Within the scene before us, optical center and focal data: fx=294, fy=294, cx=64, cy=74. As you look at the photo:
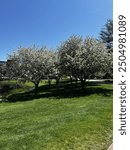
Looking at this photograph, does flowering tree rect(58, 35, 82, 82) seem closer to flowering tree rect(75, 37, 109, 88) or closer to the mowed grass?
flowering tree rect(75, 37, 109, 88)

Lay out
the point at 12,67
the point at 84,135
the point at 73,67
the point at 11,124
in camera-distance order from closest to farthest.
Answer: the point at 84,135 → the point at 11,124 → the point at 73,67 → the point at 12,67

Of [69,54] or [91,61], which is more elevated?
[69,54]

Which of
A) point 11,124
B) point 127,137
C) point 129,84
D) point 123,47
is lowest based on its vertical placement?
point 11,124

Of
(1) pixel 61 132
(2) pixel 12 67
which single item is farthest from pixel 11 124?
(2) pixel 12 67

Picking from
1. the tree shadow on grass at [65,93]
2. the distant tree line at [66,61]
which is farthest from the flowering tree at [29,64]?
the tree shadow on grass at [65,93]

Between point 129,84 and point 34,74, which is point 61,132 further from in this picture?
point 34,74

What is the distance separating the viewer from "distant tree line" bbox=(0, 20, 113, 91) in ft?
83.4

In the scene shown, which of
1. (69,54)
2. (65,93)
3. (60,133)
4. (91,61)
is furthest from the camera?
(69,54)

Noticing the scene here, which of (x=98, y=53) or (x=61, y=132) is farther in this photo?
(x=98, y=53)

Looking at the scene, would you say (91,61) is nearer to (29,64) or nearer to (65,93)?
(65,93)

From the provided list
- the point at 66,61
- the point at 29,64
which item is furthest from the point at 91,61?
the point at 29,64

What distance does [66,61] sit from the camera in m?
26.0

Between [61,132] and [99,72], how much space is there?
17046 mm

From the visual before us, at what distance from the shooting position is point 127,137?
4941 millimetres
